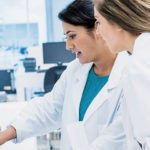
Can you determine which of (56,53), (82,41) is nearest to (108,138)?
(82,41)

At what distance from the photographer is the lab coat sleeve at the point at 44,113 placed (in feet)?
4.24

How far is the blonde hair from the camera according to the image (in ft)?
2.60

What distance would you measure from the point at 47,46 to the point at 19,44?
1.96 meters

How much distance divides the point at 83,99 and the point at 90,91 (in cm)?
5

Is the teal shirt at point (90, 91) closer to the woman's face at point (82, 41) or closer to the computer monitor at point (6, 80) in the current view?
the woman's face at point (82, 41)

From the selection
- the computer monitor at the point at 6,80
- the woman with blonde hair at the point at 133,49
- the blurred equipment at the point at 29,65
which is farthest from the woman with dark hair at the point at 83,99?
the blurred equipment at the point at 29,65

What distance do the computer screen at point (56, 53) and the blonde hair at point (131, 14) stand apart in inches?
135

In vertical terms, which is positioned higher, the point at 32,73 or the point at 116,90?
the point at 116,90

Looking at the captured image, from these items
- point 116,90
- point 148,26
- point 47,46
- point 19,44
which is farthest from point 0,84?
point 148,26

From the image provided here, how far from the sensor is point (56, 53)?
14.0 ft

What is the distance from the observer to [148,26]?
0.81m

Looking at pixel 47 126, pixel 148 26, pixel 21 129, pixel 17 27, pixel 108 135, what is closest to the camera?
pixel 148 26

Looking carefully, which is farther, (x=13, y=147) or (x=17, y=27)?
(x=17, y=27)

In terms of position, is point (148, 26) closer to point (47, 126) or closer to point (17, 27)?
point (47, 126)
